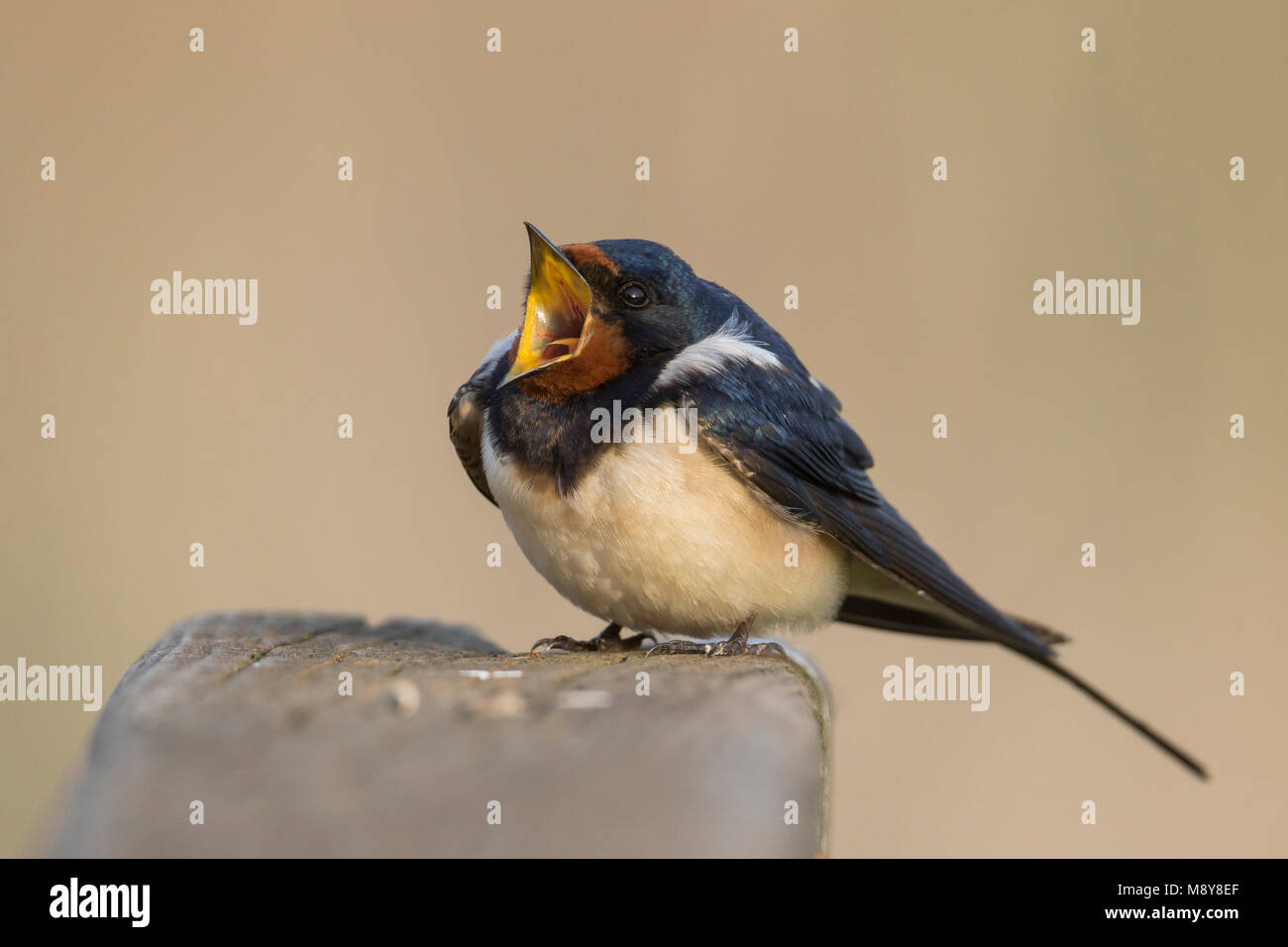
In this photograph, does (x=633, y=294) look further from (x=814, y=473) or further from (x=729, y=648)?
(x=729, y=648)

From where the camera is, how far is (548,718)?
1289 mm

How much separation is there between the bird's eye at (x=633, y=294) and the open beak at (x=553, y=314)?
0.06 meters

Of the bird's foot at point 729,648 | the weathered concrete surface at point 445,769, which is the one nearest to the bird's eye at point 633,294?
the bird's foot at point 729,648

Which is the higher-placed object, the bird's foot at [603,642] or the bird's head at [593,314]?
the bird's head at [593,314]

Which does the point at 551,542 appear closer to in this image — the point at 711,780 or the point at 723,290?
the point at 723,290

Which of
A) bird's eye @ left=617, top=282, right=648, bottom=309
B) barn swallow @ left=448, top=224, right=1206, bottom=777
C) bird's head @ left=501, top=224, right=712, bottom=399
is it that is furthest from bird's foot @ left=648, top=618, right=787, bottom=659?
bird's eye @ left=617, top=282, right=648, bottom=309

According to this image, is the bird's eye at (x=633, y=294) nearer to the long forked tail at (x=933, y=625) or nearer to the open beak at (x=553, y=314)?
the open beak at (x=553, y=314)

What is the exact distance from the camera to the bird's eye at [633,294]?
81.5 inches

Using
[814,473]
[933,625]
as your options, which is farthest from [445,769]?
[933,625]

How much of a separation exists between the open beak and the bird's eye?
58 mm

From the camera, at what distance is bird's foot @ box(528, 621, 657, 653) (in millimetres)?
2303

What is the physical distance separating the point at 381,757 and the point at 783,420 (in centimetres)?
115

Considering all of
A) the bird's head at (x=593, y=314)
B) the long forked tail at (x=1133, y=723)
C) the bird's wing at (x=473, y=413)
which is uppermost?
the bird's head at (x=593, y=314)

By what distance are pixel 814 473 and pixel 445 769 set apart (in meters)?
1.16
